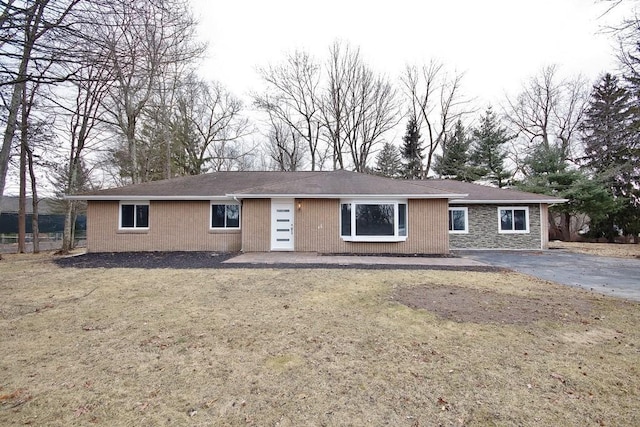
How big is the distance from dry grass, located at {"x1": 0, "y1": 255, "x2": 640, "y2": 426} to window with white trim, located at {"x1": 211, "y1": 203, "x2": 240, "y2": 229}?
7.47m

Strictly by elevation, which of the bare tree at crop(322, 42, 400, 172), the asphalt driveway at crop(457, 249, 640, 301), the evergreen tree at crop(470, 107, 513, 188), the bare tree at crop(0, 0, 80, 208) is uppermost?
the bare tree at crop(322, 42, 400, 172)

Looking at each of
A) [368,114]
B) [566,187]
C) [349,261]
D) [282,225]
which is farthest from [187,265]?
[566,187]

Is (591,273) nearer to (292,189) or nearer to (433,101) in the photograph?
(292,189)

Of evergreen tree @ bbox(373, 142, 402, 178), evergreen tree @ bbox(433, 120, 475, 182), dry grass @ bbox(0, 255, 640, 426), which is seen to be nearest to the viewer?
dry grass @ bbox(0, 255, 640, 426)

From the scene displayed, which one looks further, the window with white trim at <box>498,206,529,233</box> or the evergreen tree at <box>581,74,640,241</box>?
the evergreen tree at <box>581,74,640,241</box>

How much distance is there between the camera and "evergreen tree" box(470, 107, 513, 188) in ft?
82.1

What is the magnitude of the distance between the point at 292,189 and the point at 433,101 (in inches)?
788

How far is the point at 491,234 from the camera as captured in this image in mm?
15039

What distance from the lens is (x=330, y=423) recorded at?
2.26m

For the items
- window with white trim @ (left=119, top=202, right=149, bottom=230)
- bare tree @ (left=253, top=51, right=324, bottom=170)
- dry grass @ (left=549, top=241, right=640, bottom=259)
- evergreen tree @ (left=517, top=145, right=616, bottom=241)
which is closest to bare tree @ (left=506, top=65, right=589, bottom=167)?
evergreen tree @ (left=517, top=145, right=616, bottom=241)

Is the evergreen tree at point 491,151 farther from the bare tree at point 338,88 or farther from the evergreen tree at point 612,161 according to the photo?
the bare tree at point 338,88

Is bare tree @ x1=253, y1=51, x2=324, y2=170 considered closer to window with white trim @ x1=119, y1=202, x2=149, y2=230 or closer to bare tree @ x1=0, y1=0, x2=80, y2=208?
window with white trim @ x1=119, y1=202, x2=149, y2=230

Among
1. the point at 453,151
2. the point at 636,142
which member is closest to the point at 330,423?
the point at 636,142

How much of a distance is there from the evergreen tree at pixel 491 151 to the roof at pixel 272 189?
1500 centimetres
